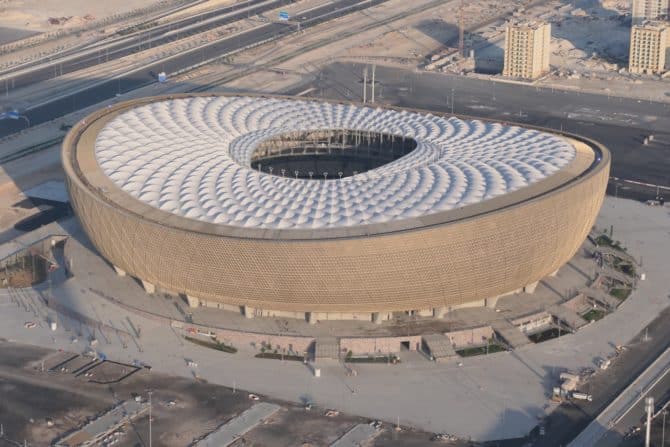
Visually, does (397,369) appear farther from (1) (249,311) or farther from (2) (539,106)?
(2) (539,106)

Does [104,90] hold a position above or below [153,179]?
below

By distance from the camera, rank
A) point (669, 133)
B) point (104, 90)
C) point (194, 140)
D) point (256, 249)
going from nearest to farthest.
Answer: point (256, 249) → point (194, 140) → point (669, 133) → point (104, 90)

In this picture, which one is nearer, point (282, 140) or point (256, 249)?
point (256, 249)

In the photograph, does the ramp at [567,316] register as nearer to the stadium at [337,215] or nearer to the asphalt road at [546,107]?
the stadium at [337,215]

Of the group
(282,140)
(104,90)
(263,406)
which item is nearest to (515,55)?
(104,90)

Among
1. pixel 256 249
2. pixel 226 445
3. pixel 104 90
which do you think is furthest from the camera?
pixel 104 90

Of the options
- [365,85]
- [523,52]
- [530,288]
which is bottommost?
[523,52]

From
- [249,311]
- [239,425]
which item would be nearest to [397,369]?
[249,311]

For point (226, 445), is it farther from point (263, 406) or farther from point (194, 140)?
point (194, 140)
